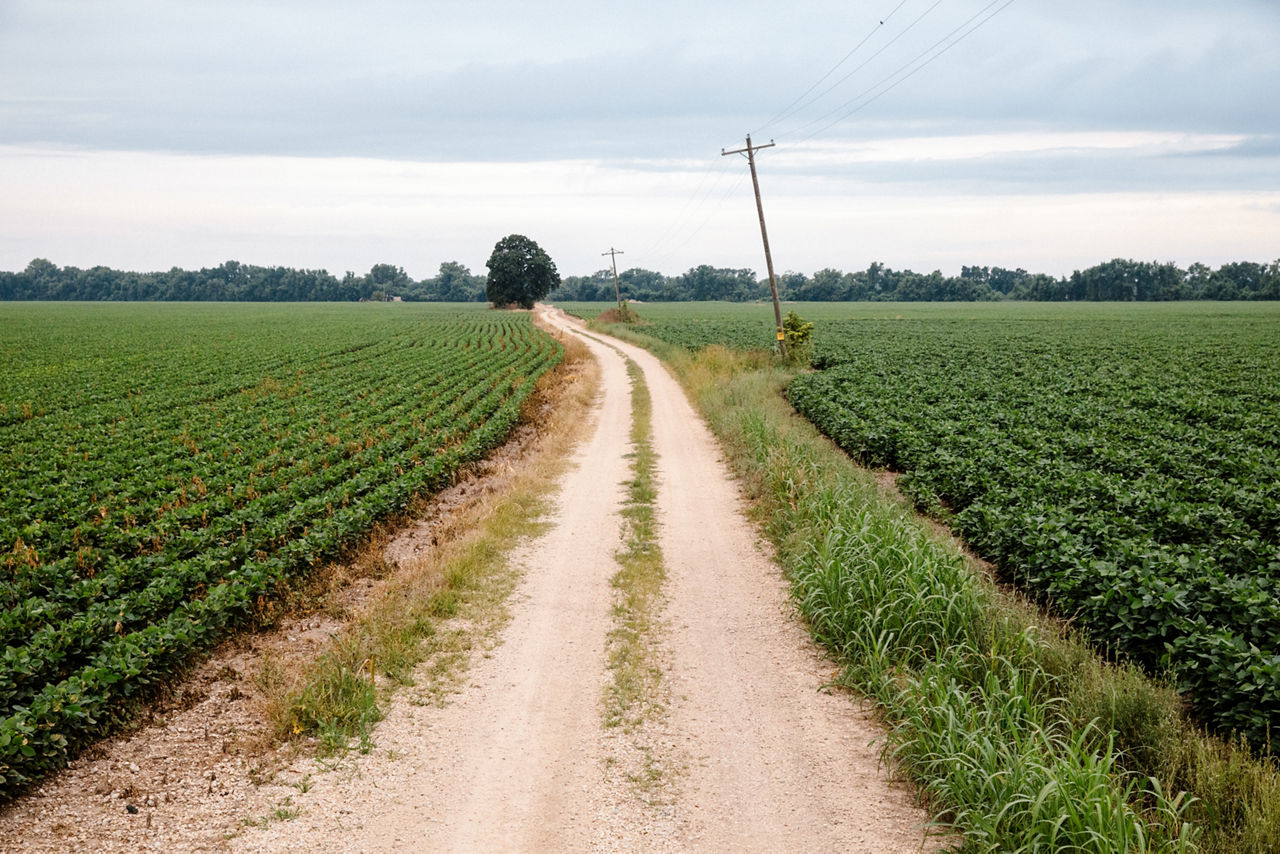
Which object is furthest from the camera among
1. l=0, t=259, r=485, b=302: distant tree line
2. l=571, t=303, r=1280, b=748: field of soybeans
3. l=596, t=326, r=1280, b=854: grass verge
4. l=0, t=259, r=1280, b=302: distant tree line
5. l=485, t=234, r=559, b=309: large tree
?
l=0, t=259, r=485, b=302: distant tree line

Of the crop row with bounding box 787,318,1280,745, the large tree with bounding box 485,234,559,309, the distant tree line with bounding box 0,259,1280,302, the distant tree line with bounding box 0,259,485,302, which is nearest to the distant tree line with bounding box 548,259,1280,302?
the distant tree line with bounding box 0,259,1280,302

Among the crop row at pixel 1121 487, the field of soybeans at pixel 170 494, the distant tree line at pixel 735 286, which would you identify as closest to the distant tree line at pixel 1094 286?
the distant tree line at pixel 735 286

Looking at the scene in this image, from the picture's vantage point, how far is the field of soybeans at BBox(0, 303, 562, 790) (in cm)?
733

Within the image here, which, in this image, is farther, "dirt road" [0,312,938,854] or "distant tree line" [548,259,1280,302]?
"distant tree line" [548,259,1280,302]

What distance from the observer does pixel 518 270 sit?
122m

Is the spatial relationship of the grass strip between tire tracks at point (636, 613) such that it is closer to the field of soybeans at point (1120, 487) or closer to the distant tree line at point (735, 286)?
the field of soybeans at point (1120, 487)

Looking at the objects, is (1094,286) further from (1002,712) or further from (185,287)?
(185,287)

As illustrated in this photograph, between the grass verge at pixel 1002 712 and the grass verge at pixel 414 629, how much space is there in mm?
4103

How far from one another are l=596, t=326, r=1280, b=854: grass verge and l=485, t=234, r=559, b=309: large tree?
11438cm

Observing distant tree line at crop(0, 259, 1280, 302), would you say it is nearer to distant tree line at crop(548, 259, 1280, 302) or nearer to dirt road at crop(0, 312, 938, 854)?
distant tree line at crop(548, 259, 1280, 302)

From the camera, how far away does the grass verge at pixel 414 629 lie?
6.98 meters

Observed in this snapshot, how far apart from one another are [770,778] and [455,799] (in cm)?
248

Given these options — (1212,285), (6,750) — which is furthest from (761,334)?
(1212,285)

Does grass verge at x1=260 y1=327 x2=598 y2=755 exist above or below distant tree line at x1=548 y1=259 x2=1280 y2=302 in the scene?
below
